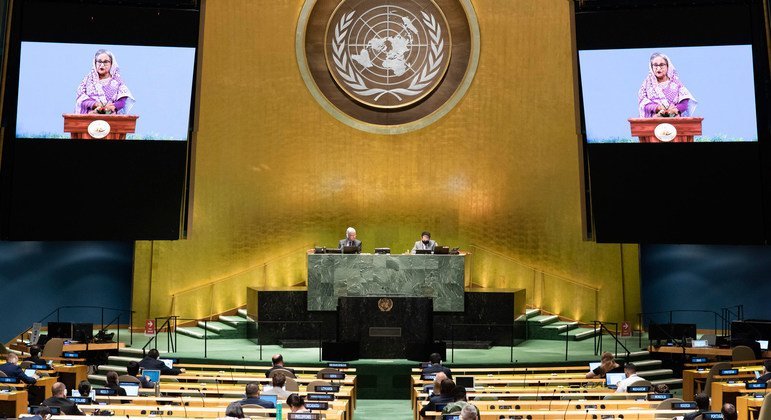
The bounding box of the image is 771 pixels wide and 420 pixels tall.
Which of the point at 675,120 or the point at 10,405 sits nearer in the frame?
the point at 10,405

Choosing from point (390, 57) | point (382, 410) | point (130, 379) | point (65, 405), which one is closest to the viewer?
point (65, 405)

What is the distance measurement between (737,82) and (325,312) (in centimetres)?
798

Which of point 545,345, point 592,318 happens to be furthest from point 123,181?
point 592,318

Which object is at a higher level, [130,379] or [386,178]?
[386,178]

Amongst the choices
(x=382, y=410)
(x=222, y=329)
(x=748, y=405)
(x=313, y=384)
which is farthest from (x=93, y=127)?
(x=748, y=405)

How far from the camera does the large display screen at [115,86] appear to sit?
17.5m

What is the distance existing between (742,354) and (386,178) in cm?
819

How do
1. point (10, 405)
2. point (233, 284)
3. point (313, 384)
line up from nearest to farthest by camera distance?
point (10, 405)
point (313, 384)
point (233, 284)

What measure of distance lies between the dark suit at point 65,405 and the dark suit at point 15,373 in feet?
8.70

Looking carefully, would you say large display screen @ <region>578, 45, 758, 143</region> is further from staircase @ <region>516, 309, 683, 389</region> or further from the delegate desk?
the delegate desk

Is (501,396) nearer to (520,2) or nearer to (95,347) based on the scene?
(95,347)

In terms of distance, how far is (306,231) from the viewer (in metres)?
20.9

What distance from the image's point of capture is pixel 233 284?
805 inches

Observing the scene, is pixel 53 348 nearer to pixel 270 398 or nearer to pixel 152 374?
pixel 152 374
